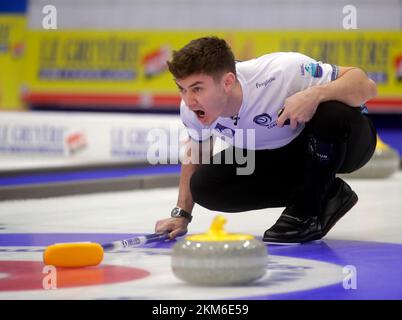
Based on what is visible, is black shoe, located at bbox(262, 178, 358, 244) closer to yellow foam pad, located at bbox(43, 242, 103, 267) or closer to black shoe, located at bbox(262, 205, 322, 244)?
black shoe, located at bbox(262, 205, 322, 244)

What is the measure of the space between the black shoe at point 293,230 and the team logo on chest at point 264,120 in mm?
301

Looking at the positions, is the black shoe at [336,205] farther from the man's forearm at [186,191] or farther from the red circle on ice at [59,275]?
the red circle on ice at [59,275]

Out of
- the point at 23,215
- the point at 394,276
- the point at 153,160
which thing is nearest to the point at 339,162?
the point at 394,276

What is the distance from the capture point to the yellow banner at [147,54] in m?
8.51

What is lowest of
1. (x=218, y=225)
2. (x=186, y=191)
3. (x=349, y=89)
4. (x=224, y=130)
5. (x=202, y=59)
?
(x=186, y=191)

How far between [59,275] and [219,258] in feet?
1.81

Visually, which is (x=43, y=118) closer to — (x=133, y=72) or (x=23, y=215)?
(x=133, y=72)

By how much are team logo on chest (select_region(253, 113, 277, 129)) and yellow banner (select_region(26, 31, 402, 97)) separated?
5.36 metres

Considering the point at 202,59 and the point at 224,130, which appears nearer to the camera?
the point at 202,59

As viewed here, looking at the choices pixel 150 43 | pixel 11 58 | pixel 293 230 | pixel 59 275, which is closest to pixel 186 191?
pixel 293 230

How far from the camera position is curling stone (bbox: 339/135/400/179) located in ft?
20.8

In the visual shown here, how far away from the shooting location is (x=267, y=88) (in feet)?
10.6

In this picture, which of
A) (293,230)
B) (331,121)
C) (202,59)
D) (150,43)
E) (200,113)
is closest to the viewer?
(202,59)

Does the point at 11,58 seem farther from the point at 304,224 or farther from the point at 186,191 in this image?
the point at 304,224
